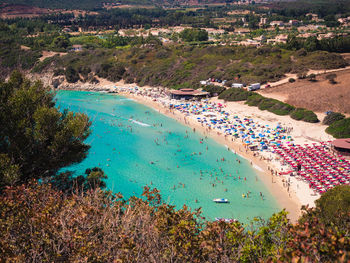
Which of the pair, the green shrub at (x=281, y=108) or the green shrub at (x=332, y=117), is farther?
the green shrub at (x=281, y=108)

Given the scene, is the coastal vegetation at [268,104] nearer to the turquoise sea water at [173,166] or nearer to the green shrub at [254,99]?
the green shrub at [254,99]

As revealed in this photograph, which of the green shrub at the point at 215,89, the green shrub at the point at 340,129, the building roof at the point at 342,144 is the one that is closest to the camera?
the building roof at the point at 342,144

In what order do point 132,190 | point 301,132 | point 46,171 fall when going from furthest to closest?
point 301,132 → point 132,190 → point 46,171

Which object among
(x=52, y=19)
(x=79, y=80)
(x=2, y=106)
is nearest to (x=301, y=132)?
(x=2, y=106)

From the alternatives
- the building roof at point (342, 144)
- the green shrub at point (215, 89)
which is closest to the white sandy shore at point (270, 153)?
the green shrub at point (215, 89)

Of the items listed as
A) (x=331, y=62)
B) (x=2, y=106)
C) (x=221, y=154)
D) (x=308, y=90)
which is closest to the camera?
(x=2, y=106)

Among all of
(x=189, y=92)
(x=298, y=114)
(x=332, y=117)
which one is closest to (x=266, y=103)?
(x=298, y=114)

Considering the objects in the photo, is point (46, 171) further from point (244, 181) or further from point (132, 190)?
point (244, 181)

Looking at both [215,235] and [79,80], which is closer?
[215,235]
